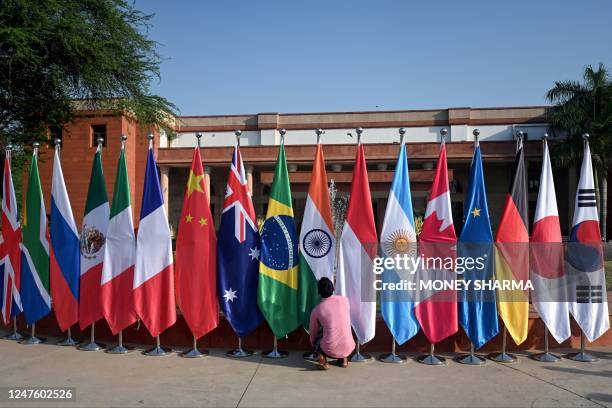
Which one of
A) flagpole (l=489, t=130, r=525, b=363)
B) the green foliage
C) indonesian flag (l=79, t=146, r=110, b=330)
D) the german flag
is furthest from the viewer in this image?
the green foliage

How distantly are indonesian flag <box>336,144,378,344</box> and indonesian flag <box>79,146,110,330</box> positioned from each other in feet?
11.6

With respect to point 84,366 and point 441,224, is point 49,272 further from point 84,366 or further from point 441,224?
point 441,224

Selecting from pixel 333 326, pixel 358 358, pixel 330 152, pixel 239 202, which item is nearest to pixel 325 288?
pixel 333 326

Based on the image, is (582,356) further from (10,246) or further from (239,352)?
(10,246)

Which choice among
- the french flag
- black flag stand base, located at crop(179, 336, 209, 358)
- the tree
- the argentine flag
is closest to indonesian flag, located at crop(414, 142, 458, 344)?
the argentine flag

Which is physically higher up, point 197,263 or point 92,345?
point 197,263

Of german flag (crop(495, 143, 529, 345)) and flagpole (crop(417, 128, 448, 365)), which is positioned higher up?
german flag (crop(495, 143, 529, 345))

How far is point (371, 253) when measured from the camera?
7270 mm

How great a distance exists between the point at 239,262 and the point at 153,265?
4.10 ft

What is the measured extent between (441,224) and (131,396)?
4.40 metres

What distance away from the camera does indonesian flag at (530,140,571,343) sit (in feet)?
23.4

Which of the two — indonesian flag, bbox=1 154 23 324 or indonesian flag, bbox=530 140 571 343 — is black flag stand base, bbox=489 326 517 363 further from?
indonesian flag, bbox=1 154 23 324

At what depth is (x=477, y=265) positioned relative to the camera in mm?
7207

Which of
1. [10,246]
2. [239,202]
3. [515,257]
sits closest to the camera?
[515,257]
